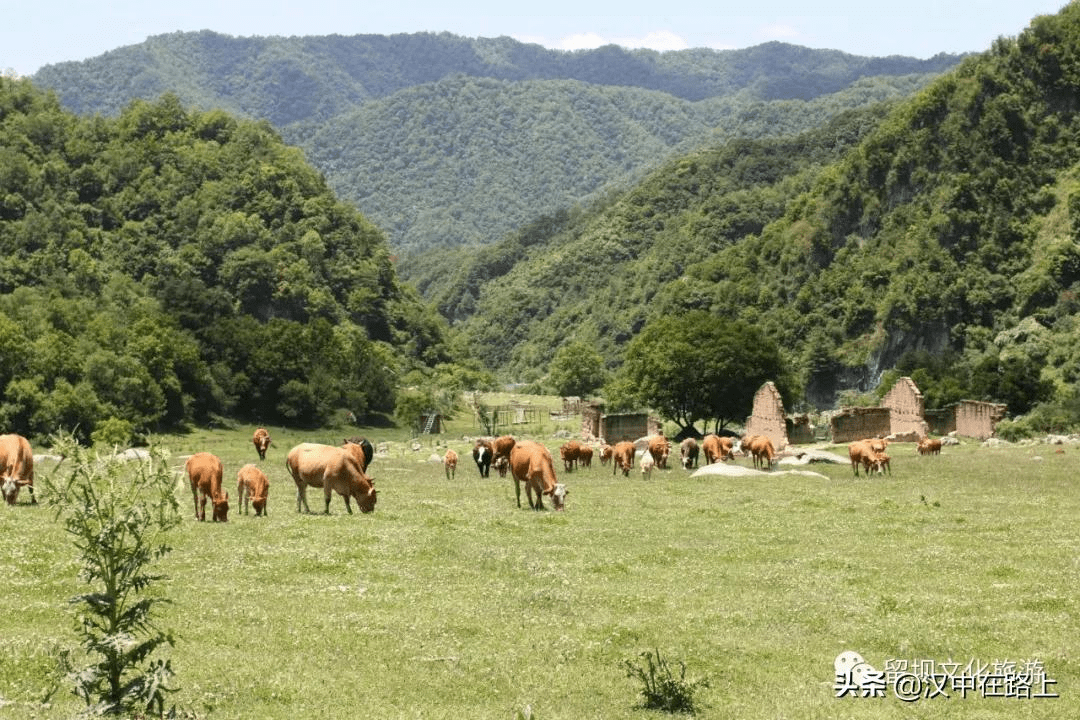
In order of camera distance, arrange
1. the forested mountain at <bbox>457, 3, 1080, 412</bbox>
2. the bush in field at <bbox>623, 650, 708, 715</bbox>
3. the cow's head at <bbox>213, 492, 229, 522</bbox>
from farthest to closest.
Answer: the forested mountain at <bbox>457, 3, 1080, 412</bbox> < the cow's head at <bbox>213, 492, 229, 522</bbox> < the bush in field at <bbox>623, 650, 708, 715</bbox>

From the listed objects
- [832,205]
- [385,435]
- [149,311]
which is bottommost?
[385,435]

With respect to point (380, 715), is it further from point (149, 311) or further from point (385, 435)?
point (149, 311)

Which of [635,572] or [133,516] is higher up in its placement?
[133,516]

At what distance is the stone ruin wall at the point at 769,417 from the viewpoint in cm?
6919

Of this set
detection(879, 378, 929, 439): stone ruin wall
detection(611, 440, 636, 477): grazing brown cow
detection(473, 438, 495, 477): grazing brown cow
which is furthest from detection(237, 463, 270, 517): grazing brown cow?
detection(879, 378, 929, 439): stone ruin wall

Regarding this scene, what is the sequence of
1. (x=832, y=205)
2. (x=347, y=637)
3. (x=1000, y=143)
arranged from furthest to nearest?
(x=832, y=205) → (x=1000, y=143) → (x=347, y=637)

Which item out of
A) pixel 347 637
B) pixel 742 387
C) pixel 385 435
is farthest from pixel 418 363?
pixel 347 637

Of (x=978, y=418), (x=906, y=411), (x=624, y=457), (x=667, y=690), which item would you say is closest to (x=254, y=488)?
(x=667, y=690)

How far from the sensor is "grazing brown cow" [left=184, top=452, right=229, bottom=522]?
28.6 m

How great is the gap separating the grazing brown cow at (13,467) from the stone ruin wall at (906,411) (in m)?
50.7

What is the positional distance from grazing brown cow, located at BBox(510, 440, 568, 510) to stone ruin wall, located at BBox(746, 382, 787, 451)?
34.6 m

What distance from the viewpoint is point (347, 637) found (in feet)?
56.1

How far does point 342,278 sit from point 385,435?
75064 millimetres

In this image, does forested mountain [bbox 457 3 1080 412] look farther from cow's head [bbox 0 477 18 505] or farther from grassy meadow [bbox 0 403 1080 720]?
cow's head [bbox 0 477 18 505]
